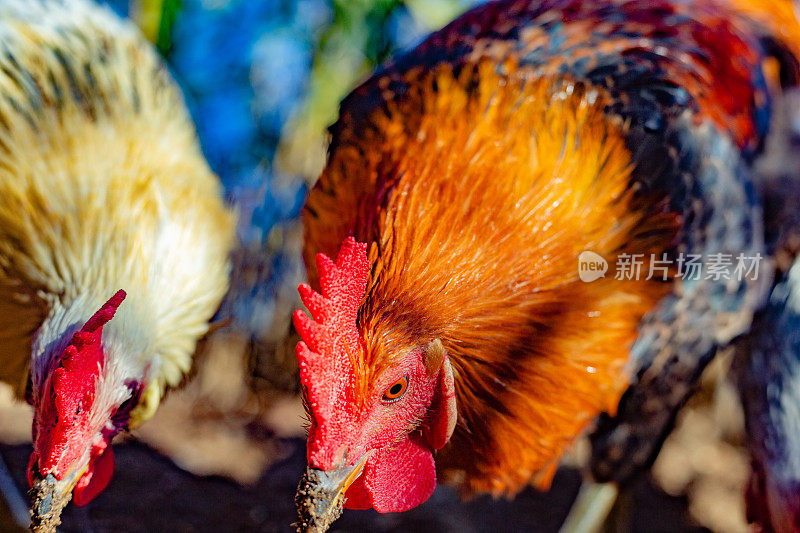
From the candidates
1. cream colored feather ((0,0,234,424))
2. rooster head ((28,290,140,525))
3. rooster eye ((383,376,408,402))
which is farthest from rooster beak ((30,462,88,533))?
rooster eye ((383,376,408,402))

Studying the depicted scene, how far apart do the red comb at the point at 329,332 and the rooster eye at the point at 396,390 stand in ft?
0.27

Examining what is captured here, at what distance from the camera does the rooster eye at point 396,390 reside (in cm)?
97

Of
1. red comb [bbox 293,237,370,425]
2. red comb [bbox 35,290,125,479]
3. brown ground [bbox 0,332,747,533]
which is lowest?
brown ground [bbox 0,332,747,533]

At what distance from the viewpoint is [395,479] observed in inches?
43.1

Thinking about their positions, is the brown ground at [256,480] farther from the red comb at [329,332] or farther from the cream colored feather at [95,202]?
the red comb at [329,332]

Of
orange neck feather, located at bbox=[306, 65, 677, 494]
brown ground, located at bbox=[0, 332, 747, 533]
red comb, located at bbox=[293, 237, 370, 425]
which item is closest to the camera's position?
red comb, located at bbox=[293, 237, 370, 425]

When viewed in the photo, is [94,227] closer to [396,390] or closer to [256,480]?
[396,390]

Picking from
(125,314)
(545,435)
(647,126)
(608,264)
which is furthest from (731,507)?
(125,314)

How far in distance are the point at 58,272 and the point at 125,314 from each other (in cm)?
18

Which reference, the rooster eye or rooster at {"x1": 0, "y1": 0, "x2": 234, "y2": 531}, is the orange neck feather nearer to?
the rooster eye

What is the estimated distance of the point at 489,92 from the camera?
109cm

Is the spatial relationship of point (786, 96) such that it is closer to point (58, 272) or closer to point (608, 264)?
point (608, 264)

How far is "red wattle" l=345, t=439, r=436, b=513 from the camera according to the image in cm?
107

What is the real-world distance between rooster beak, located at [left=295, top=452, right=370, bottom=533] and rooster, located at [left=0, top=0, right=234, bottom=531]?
17.1 inches
